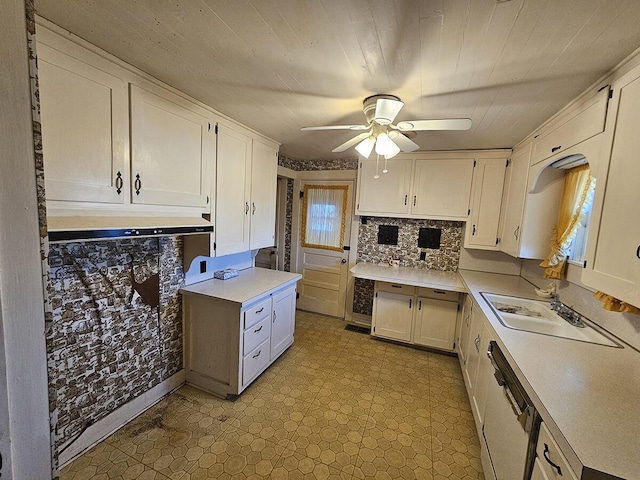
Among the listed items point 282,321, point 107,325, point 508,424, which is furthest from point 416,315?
point 107,325

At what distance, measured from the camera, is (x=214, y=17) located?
44.4 inches

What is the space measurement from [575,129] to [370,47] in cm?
138

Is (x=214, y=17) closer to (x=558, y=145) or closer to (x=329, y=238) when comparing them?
(x=558, y=145)

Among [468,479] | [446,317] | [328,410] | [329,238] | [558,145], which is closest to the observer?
[468,479]

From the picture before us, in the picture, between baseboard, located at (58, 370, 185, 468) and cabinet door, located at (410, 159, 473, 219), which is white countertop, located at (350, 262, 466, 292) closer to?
cabinet door, located at (410, 159, 473, 219)

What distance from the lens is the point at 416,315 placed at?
315 centimetres

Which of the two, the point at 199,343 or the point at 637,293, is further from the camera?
the point at 199,343

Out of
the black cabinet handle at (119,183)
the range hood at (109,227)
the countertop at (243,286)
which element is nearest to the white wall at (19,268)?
the range hood at (109,227)

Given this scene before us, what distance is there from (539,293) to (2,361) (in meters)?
3.03

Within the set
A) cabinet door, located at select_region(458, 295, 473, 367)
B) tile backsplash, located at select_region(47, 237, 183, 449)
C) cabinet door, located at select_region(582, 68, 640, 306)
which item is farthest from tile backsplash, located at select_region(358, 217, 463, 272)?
tile backsplash, located at select_region(47, 237, 183, 449)

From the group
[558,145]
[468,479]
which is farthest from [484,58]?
[468,479]

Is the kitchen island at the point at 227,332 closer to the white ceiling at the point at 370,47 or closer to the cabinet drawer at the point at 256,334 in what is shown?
the cabinet drawer at the point at 256,334

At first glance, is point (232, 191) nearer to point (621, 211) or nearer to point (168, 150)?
point (168, 150)

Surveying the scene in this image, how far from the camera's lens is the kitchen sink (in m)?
1.63
